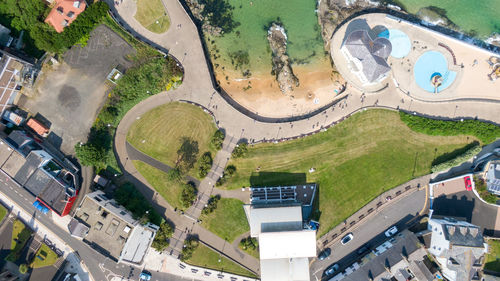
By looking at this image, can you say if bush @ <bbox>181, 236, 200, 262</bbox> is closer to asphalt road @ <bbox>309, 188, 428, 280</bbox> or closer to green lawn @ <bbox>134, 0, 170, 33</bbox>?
asphalt road @ <bbox>309, 188, 428, 280</bbox>

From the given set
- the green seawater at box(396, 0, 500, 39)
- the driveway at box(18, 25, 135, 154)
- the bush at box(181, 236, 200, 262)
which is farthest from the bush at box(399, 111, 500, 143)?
the driveway at box(18, 25, 135, 154)

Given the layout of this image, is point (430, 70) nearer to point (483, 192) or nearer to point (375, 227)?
point (483, 192)

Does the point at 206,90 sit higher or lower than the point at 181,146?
higher

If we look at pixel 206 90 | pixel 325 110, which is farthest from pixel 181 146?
pixel 325 110

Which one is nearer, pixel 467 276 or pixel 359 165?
→ pixel 467 276

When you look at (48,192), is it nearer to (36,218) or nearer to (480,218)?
(36,218)

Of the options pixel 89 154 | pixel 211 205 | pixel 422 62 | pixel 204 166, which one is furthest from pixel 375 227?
pixel 89 154
